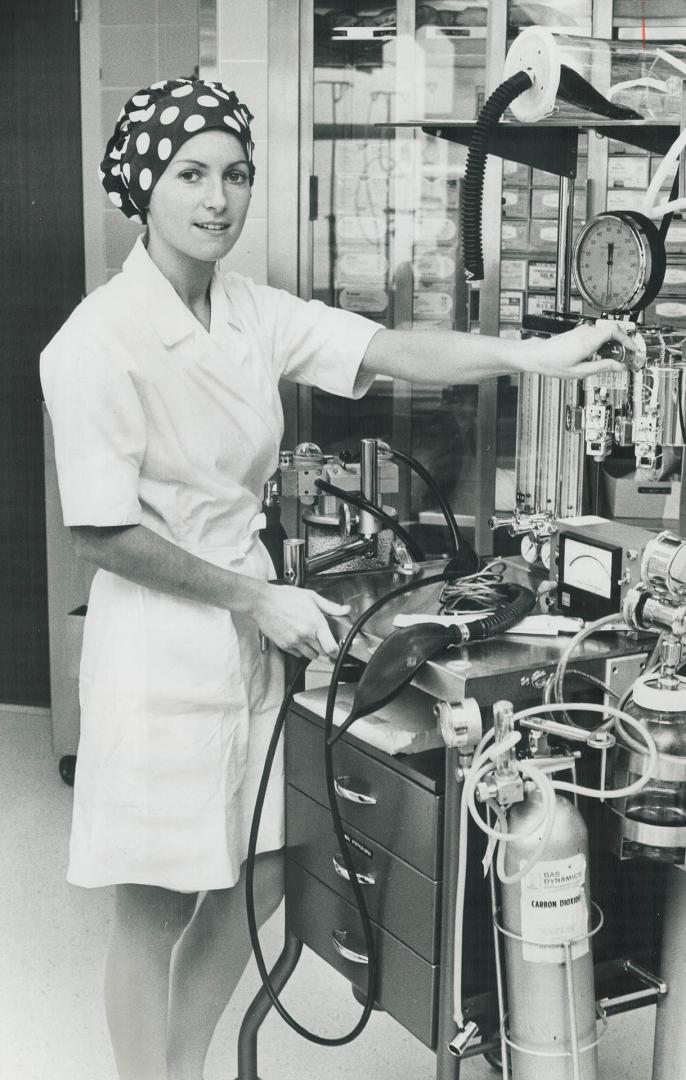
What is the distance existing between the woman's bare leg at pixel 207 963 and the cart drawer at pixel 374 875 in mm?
86

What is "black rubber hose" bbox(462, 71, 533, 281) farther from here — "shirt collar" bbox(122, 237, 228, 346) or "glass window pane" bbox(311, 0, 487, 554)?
"glass window pane" bbox(311, 0, 487, 554)

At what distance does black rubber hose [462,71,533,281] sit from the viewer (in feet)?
5.71

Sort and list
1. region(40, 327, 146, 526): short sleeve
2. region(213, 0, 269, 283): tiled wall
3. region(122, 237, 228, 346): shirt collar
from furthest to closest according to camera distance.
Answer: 1. region(213, 0, 269, 283): tiled wall
2. region(122, 237, 228, 346): shirt collar
3. region(40, 327, 146, 526): short sleeve

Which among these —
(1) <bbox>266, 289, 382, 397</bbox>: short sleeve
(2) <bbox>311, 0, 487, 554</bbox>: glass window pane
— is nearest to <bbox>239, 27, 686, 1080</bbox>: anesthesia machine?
(1) <bbox>266, 289, 382, 397</bbox>: short sleeve

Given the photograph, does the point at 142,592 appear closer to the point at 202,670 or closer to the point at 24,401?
the point at 202,670

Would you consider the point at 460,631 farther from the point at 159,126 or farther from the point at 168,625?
the point at 159,126

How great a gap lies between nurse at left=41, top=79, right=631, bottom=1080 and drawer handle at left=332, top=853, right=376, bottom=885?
0.51 feet

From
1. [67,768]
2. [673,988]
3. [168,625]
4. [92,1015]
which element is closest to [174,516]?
[168,625]

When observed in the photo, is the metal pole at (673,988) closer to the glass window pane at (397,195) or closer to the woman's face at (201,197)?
the woman's face at (201,197)

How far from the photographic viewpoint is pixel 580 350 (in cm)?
177

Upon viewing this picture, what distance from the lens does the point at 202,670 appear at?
1838 mm

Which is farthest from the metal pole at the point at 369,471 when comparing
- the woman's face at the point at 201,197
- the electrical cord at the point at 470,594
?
the woman's face at the point at 201,197

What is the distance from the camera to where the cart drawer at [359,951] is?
5.81ft

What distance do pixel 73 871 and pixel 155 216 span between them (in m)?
0.96
